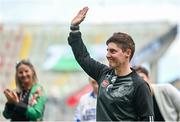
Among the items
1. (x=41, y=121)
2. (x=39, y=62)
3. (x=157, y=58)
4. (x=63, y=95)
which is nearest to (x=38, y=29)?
(x=39, y=62)

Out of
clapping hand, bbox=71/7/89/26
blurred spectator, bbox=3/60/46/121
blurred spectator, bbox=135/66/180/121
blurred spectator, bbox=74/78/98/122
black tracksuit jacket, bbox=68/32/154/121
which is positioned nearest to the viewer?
black tracksuit jacket, bbox=68/32/154/121

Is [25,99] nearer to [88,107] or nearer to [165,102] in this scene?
[88,107]

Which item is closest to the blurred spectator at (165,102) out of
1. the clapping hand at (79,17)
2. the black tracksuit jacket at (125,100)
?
the clapping hand at (79,17)

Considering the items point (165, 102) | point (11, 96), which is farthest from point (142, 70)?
point (11, 96)

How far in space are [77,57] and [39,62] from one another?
41450 millimetres

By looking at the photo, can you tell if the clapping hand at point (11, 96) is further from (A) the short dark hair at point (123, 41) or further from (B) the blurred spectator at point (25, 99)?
(A) the short dark hair at point (123, 41)

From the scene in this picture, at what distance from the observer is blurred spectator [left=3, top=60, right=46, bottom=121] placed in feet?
25.4

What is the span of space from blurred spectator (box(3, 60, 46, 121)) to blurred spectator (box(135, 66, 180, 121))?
1199mm

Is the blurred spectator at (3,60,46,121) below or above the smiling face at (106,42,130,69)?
below

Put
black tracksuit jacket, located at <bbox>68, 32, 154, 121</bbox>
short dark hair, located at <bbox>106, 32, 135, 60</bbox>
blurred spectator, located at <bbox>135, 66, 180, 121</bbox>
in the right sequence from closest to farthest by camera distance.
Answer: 1. black tracksuit jacket, located at <bbox>68, 32, 154, 121</bbox>
2. short dark hair, located at <bbox>106, 32, 135, 60</bbox>
3. blurred spectator, located at <bbox>135, 66, 180, 121</bbox>

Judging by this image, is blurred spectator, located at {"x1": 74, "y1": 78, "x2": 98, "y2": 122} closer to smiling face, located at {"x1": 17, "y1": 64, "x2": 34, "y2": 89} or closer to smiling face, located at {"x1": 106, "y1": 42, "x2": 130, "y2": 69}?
smiling face, located at {"x1": 17, "y1": 64, "x2": 34, "y2": 89}

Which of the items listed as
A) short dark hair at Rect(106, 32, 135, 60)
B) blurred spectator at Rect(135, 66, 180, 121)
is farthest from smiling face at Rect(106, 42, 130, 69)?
blurred spectator at Rect(135, 66, 180, 121)

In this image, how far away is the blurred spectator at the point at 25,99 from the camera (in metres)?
7.75

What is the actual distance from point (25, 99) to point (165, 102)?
156 cm
